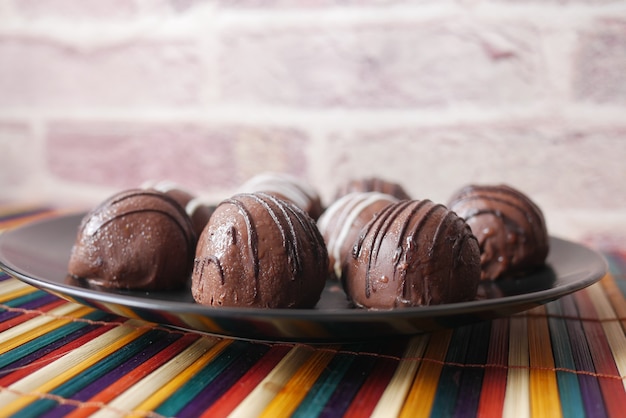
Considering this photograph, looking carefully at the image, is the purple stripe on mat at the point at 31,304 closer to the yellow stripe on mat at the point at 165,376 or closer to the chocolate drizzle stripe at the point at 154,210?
the chocolate drizzle stripe at the point at 154,210

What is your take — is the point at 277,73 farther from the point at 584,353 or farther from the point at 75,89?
the point at 584,353

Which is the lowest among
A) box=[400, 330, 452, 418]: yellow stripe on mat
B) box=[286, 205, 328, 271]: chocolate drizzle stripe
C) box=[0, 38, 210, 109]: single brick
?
box=[400, 330, 452, 418]: yellow stripe on mat

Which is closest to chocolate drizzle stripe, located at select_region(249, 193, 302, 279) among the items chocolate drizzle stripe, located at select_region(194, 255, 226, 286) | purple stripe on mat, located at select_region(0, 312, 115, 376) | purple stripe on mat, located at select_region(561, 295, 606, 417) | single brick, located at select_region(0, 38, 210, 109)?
chocolate drizzle stripe, located at select_region(194, 255, 226, 286)

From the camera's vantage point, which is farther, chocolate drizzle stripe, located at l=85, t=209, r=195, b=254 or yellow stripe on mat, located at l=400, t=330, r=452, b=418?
chocolate drizzle stripe, located at l=85, t=209, r=195, b=254

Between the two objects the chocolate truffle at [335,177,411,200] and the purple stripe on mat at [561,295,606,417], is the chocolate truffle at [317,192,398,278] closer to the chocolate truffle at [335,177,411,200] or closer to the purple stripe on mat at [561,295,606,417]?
the chocolate truffle at [335,177,411,200]

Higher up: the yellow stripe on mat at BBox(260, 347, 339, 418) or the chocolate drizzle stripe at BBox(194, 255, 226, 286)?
the chocolate drizzle stripe at BBox(194, 255, 226, 286)

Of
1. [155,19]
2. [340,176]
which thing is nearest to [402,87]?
[340,176]

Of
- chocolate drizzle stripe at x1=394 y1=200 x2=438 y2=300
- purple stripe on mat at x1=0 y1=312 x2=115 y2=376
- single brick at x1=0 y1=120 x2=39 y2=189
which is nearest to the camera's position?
purple stripe on mat at x1=0 y1=312 x2=115 y2=376
